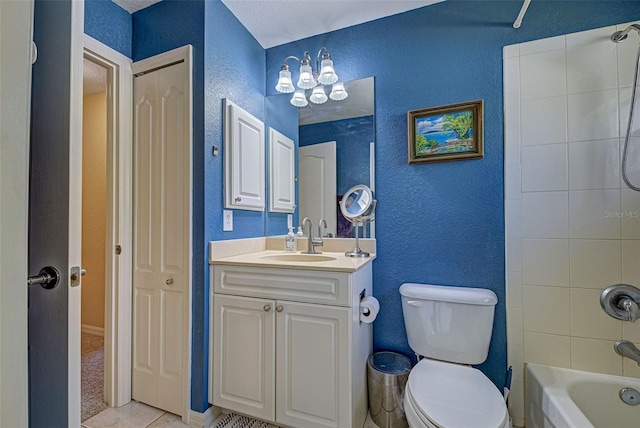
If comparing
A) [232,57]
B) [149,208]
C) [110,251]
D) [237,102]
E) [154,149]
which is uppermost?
[232,57]

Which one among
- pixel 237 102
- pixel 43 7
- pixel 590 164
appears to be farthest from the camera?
pixel 237 102

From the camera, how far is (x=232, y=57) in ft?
5.81

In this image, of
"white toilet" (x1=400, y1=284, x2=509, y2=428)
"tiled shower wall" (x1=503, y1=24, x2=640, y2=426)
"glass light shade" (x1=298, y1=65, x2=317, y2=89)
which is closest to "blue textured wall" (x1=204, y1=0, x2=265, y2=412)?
"glass light shade" (x1=298, y1=65, x2=317, y2=89)

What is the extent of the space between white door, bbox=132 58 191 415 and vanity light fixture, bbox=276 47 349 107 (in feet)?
2.09

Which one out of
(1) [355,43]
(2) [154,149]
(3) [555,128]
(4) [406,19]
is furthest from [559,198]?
(2) [154,149]

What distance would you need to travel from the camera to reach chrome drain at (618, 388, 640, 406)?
1.22 metres

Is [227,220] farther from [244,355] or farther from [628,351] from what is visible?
[628,351]

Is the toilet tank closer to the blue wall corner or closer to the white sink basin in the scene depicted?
the blue wall corner

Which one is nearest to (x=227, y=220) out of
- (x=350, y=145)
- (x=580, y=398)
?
(x=350, y=145)

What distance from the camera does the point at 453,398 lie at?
1110 mm

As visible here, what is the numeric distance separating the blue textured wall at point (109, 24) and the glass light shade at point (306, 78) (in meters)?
1.06

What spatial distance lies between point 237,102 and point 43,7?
3.85ft

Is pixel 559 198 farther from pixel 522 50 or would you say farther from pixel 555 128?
pixel 522 50

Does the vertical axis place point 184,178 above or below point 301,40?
below
